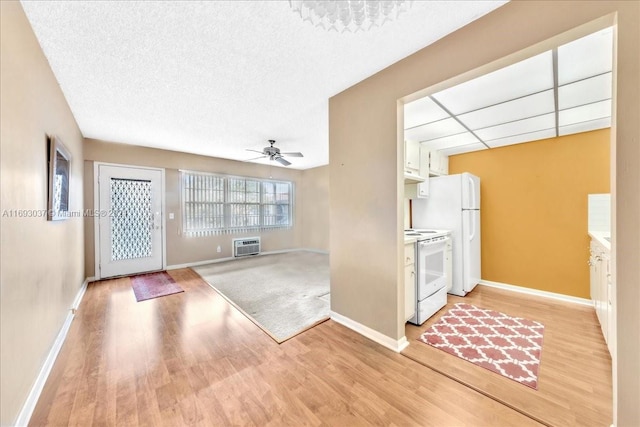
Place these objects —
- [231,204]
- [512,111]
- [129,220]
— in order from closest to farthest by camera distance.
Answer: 1. [512,111]
2. [129,220]
3. [231,204]

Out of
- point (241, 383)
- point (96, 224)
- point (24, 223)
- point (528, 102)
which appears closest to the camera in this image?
point (24, 223)

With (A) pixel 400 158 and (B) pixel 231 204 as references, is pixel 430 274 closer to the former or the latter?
(A) pixel 400 158

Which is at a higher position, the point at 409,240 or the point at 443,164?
the point at 443,164

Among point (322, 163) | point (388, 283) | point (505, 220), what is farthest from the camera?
point (322, 163)

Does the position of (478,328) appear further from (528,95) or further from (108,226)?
(108,226)

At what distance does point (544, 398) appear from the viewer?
57.1 inches

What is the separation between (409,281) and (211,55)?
2.65 m

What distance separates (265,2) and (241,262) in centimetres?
487

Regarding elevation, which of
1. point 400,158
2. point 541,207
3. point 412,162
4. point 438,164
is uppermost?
point 438,164

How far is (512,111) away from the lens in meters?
2.41

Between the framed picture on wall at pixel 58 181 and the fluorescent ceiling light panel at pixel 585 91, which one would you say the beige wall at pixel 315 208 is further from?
the framed picture on wall at pixel 58 181

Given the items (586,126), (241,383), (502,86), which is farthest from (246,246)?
(586,126)

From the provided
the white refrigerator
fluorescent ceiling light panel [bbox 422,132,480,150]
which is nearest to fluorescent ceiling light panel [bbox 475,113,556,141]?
fluorescent ceiling light panel [bbox 422,132,480,150]

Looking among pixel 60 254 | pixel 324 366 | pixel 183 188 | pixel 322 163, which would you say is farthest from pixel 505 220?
pixel 183 188
